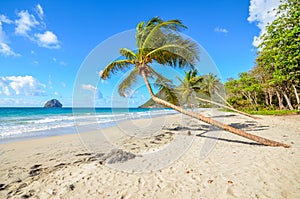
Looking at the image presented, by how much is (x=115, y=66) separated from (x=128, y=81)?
1.14 metres

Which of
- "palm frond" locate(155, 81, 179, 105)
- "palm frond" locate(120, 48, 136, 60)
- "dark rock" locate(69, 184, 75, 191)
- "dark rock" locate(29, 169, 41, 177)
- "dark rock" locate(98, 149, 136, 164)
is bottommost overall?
"dark rock" locate(29, 169, 41, 177)

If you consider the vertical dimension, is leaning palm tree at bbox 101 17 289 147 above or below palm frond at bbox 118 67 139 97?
above

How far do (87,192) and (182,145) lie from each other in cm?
406

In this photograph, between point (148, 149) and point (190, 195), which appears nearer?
point (190, 195)

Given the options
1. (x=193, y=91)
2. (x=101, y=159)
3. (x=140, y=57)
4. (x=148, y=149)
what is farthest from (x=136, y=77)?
(x=193, y=91)

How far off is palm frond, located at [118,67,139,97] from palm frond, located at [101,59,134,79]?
0.41 metres

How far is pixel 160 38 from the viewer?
6.44 meters

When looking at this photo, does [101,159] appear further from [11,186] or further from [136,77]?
[136,77]

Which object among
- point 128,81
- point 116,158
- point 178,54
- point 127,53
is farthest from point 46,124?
point 178,54

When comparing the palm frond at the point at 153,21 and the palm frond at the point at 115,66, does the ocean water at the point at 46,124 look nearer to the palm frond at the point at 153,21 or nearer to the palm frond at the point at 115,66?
the palm frond at the point at 115,66

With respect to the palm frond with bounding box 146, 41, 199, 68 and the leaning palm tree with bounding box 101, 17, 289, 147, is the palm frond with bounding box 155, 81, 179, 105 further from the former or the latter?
the palm frond with bounding box 146, 41, 199, 68

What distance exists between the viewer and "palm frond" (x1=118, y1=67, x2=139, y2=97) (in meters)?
7.71

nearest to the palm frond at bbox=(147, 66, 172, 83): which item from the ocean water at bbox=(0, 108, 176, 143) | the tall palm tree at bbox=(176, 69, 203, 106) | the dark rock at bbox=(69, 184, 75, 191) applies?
the dark rock at bbox=(69, 184, 75, 191)

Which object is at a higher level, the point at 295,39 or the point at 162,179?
the point at 295,39
